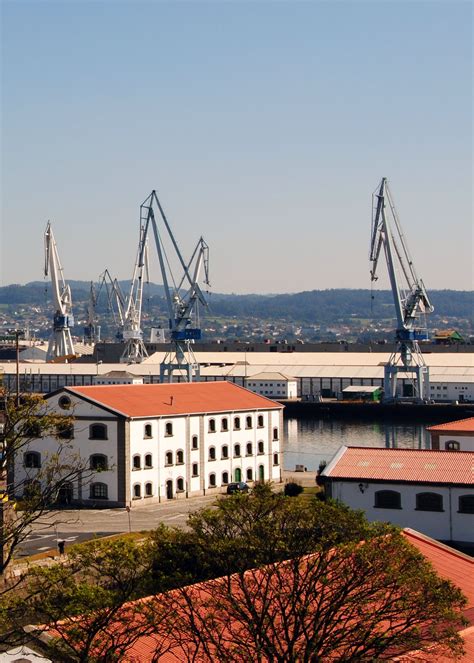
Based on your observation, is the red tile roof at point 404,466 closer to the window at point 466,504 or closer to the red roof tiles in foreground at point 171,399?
the window at point 466,504

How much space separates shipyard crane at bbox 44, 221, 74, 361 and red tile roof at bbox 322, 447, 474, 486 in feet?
281

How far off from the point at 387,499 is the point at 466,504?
167 centimetres

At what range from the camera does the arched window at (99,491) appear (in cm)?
3447

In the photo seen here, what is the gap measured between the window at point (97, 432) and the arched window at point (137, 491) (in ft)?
5.53

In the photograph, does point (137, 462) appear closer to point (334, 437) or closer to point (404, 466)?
point (404, 466)

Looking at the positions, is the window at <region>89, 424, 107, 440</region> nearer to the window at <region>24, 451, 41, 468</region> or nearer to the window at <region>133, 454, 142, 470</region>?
the window at <region>133, 454, 142, 470</region>

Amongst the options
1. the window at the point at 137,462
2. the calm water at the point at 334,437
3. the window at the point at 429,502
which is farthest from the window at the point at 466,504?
the calm water at the point at 334,437

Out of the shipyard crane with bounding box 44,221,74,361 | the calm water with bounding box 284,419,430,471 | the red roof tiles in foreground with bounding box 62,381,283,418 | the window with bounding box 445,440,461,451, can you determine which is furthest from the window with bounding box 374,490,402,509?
the shipyard crane with bounding box 44,221,74,361

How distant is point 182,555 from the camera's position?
16172 millimetres

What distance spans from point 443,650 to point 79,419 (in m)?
22.5

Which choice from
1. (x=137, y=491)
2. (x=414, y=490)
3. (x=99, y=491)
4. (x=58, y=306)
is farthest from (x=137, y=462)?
(x=58, y=306)

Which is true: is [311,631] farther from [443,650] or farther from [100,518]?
[100,518]

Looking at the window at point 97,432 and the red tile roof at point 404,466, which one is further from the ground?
the red tile roof at point 404,466

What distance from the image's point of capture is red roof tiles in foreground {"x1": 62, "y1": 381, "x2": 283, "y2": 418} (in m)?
35.8
